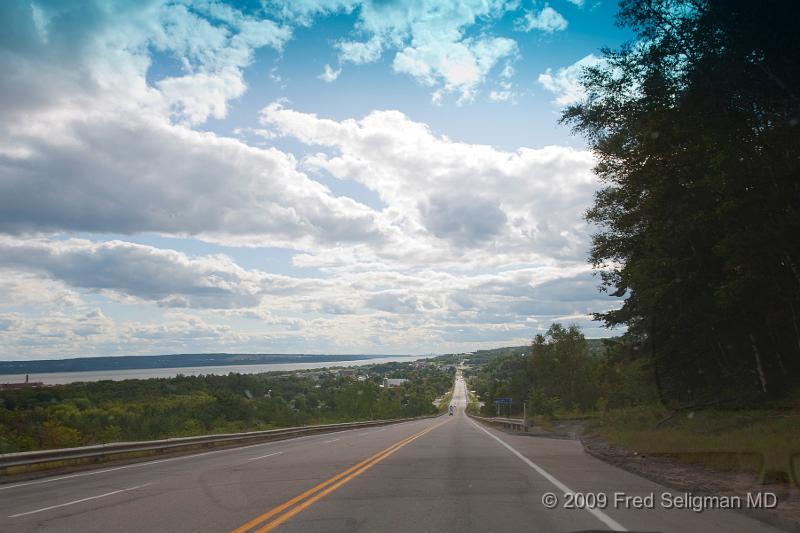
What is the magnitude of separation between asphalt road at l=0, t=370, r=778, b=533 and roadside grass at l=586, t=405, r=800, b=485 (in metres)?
1.95

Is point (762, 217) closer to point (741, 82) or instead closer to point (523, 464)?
point (741, 82)

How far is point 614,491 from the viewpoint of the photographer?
10.1 m

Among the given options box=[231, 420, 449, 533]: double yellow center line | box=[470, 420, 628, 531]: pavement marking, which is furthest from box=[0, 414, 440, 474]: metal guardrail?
box=[470, 420, 628, 531]: pavement marking

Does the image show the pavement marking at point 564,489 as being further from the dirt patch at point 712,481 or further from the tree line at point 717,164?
the tree line at point 717,164

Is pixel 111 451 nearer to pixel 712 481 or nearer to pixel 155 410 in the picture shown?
pixel 712 481

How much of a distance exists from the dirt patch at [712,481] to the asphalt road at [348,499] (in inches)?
12.5

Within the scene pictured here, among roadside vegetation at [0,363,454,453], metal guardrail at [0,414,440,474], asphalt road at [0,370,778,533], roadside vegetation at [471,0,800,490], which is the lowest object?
roadside vegetation at [0,363,454,453]

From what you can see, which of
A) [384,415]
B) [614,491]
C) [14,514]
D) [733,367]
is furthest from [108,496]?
[384,415]

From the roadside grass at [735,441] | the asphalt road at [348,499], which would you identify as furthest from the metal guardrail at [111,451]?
the roadside grass at [735,441]

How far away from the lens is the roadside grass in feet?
34.7

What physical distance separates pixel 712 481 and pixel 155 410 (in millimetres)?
69880

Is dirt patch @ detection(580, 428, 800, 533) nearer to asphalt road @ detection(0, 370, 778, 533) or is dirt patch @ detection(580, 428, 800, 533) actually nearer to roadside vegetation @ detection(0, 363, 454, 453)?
asphalt road @ detection(0, 370, 778, 533)

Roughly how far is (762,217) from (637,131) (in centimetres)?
429

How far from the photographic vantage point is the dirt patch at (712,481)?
752cm
